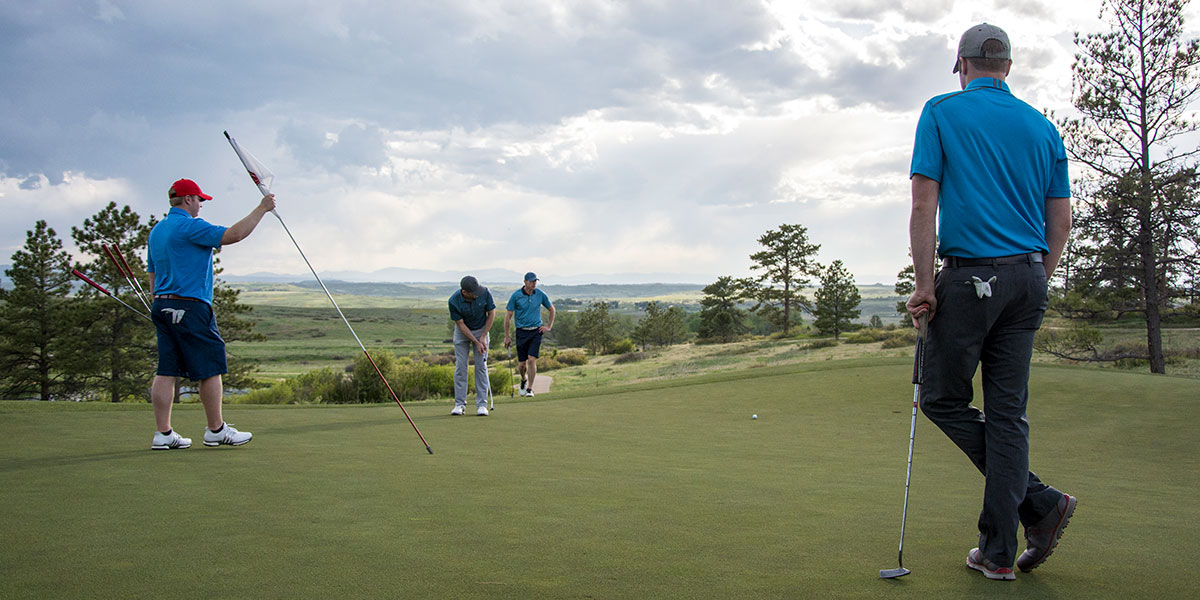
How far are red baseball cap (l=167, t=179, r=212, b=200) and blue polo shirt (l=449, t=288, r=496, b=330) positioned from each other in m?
4.58

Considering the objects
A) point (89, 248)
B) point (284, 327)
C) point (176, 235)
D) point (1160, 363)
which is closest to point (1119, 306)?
point (1160, 363)

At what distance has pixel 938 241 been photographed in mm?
3529

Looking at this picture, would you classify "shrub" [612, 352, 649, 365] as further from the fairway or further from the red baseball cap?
the red baseball cap

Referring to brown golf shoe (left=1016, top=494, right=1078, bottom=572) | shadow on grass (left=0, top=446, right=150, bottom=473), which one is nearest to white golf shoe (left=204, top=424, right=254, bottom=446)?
shadow on grass (left=0, top=446, right=150, bottom=473)

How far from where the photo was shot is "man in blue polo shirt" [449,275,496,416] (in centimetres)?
1078

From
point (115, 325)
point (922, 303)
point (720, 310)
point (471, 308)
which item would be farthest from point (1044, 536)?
point (720, 310)

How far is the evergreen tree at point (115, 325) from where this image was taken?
40.8 meters

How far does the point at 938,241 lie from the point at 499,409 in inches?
369

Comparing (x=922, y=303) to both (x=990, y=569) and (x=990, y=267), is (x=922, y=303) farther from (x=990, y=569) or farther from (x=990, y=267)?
(x=990, y=569)

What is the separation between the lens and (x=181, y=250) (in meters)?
6.19

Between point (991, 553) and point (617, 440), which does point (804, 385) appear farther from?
point (991, 553)

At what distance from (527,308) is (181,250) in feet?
28.3

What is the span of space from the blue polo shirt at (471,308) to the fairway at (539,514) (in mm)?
2294

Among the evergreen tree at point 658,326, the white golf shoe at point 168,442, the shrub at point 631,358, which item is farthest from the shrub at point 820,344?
the white golf shoe at point 168,442
